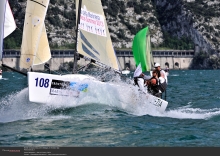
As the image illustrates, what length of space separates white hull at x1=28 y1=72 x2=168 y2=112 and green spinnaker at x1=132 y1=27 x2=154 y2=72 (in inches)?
119

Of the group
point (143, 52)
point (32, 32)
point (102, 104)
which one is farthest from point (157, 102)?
point (32, 32)

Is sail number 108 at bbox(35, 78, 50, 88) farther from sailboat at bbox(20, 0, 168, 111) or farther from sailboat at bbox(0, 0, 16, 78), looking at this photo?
sailboat at bbox(0, 0, 16, 78)

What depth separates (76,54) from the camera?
63.0ft

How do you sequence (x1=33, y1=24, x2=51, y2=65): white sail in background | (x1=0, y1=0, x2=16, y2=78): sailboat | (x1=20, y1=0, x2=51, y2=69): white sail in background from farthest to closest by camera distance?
1. (x1=33, y1=24, x2=51, y2=65): white sail in background
2. (x1=20, y1=0, x2=51, y2=69): white sail in background
3. (x1=0, y1=0, x2=16, y2=78): sailboat

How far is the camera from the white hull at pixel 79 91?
16906 mm

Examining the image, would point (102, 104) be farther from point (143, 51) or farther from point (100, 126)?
point (143, 51)

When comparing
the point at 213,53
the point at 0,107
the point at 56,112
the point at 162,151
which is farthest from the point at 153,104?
the point at 213,53

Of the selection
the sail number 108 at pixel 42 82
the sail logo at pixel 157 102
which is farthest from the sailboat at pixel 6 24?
the sail logo at pixel 157 102

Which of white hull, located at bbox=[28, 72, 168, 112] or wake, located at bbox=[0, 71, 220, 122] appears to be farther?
wake, located at bbox=[0, 71, 220, 122]

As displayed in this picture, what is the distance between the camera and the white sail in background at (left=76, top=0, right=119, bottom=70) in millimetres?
19328

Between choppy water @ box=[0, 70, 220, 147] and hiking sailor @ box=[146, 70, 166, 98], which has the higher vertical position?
hiking sailor @ box=[146, 70, 166, 98]

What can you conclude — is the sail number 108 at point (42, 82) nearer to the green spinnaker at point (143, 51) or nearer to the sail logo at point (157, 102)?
the sail logo at point (157, 102)

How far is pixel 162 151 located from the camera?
1073 centimetres

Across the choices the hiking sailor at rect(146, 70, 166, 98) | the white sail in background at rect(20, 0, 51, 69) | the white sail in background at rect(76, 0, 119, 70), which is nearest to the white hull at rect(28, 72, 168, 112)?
the hiking sailor at rect(146, 70, 166, 98)
